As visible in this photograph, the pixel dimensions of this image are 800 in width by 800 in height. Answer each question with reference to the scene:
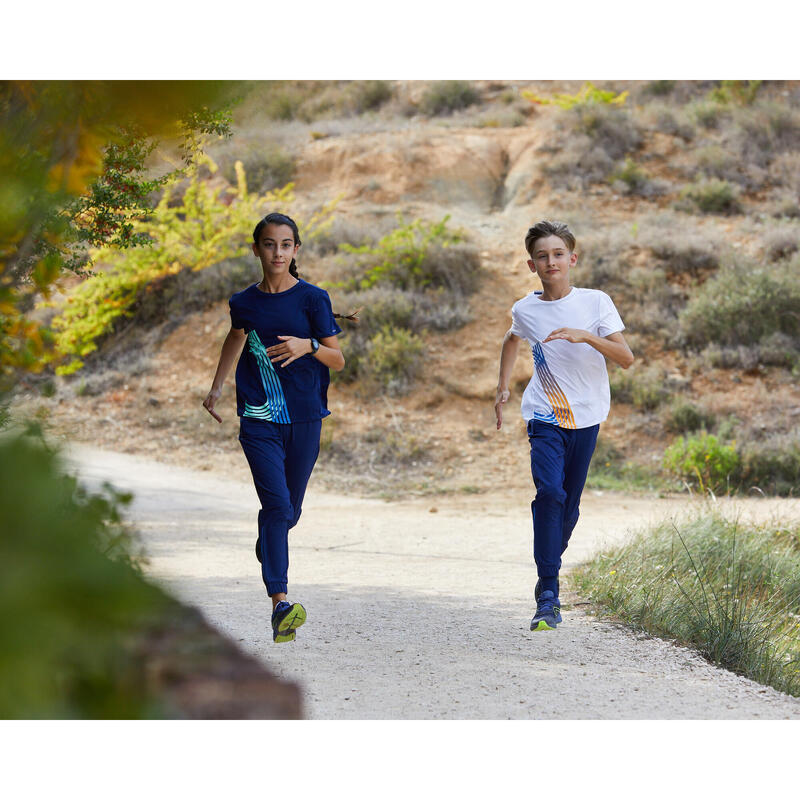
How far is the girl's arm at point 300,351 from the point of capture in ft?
13.1

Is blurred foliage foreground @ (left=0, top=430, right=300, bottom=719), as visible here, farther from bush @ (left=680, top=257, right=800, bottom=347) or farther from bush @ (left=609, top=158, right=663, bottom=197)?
bush @ (left=609, top=158, right=663, bottom=197)

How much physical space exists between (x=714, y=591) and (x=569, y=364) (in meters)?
1.45

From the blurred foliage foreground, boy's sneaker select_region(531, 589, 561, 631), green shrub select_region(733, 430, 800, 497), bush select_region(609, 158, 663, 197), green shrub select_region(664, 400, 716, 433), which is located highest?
bush select_region(609, 158, 663, 197)

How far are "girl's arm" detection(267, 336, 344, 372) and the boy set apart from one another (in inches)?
30.9

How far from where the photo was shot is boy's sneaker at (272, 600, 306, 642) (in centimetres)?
400

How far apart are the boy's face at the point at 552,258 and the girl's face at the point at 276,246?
3.61 ft

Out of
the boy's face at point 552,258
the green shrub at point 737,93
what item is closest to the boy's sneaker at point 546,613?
the boy's face at point 552,258

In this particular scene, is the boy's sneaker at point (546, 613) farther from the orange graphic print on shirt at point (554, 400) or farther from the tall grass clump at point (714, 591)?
the orange graphic print on shirt at point (554, 400)

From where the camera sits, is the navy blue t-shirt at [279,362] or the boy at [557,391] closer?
the navy blue t-shirt at [279,362]

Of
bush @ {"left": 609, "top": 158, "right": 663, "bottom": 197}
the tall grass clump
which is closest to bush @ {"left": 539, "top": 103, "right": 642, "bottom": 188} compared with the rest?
bush @ {"left": 609, "top": 158, "right": 663, "bottom": 197}

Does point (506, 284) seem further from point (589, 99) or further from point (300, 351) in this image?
point (300, 351)

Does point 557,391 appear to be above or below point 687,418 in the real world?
above

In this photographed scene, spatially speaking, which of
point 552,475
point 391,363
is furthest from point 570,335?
point 391,363

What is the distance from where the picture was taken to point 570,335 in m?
4.12
